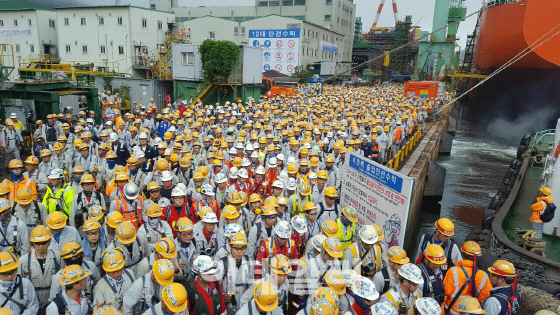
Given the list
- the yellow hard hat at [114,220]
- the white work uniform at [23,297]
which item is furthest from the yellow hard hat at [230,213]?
the white work uniform at [23,297]

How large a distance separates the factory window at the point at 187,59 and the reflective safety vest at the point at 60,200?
716 inches

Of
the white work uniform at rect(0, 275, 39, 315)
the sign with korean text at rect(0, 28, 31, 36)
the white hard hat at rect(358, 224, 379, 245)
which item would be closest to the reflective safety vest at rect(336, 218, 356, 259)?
the white hard hat at rect(358, 224, 379, 245)

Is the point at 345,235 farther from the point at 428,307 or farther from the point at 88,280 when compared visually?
the point at 88,280

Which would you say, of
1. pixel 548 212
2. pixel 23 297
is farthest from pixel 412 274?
pixel 548 212

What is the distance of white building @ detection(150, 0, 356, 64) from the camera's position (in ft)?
146

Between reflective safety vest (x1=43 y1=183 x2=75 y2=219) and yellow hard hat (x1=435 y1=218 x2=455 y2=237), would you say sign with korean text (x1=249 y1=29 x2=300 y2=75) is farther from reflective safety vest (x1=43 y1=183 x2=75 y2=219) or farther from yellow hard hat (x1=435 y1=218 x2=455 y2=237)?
yellow hard hat (x1=435 y1=218 x2=455 y2=237)

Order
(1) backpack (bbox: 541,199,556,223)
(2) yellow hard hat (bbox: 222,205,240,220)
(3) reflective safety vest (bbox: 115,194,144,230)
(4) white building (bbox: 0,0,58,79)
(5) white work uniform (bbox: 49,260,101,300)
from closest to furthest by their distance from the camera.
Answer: (5) white work uniform (bbox: 49,260,101,300)
(2) yellow hard hat (bbox: 222,205,240,220)
(3) reflective safety vest (bbox: 115,194,144,230)
(1) backpack (bbox: 541,199,556,223)
(4) white building (bbox: 0,0,58,79)

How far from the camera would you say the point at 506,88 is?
24.2 m

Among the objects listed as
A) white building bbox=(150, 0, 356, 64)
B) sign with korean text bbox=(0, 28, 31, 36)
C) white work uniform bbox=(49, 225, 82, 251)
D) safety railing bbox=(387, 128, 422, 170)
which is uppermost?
white building bbox=(150, 0, 356, 64)

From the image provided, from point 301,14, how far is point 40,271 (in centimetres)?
5535

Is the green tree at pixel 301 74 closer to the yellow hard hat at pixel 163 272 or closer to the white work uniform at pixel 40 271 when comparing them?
the white work uniform at pixel 40 271

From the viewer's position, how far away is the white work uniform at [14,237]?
450 centimetres

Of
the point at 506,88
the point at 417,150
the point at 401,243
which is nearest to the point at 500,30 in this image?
the point at 506,88

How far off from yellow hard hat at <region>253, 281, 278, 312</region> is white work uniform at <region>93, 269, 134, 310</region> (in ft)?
5.26
